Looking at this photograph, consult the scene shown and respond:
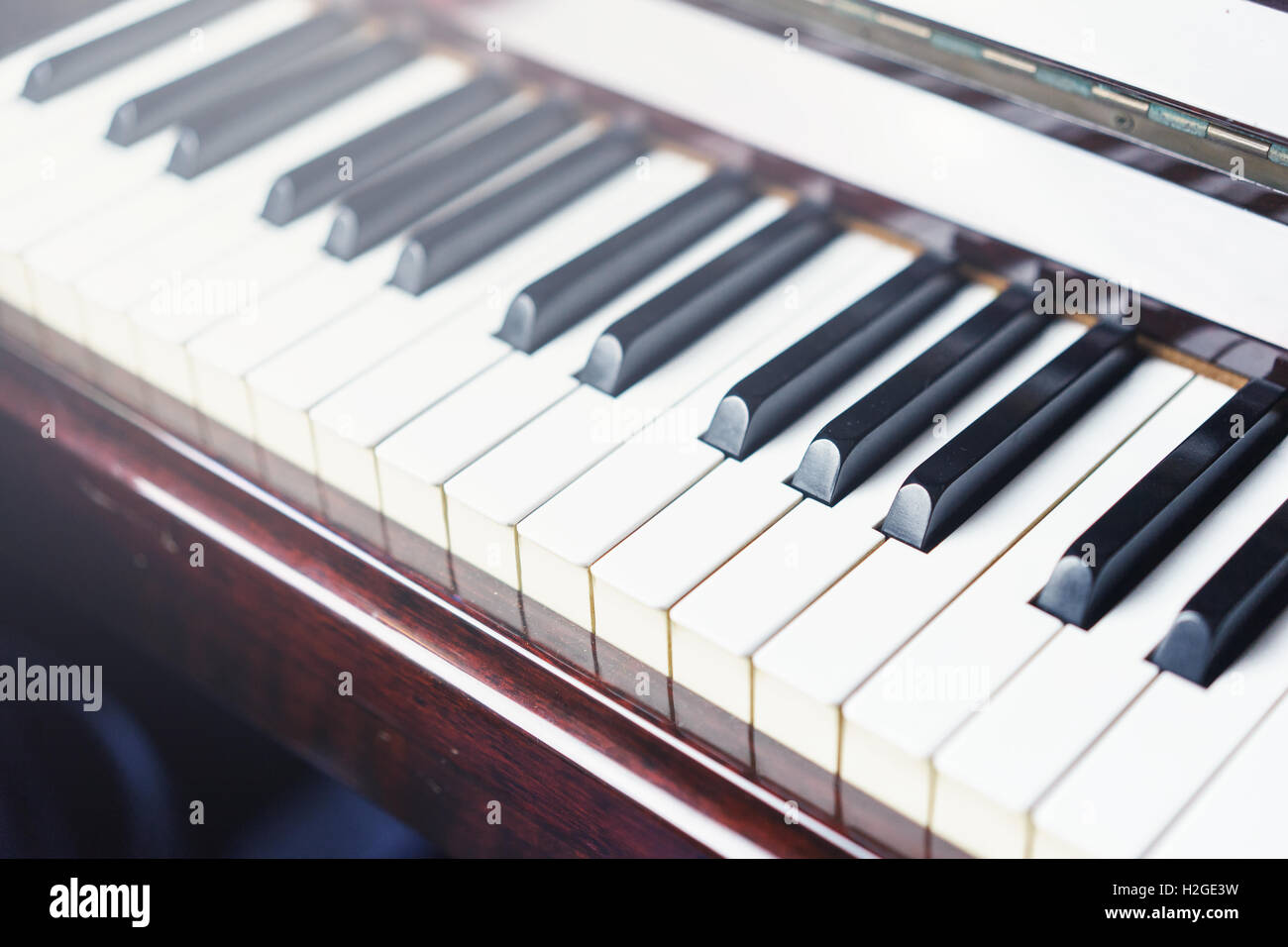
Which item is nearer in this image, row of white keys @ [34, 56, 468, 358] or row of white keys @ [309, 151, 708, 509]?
row of white keys @ [309, 151, 708, 509]

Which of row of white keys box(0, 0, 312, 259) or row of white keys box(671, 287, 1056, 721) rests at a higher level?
row of white keys box(0, 0, 312, 259)

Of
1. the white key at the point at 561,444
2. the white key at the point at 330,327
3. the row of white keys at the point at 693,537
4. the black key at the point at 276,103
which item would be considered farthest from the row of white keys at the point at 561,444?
the black key at the point at 276,103

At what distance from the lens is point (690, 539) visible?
1.24 m

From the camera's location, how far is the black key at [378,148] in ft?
5.59

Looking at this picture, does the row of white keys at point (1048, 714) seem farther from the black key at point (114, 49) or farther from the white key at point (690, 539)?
the black key at point (114, 49)

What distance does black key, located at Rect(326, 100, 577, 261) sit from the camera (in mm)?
1636

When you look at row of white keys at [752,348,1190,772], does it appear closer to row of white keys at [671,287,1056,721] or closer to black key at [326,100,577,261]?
row of white keys at [671,287,1056,721]

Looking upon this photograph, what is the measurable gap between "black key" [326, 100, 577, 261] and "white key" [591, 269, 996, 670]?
1.86ft

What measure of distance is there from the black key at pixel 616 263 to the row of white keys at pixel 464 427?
0.7 inches

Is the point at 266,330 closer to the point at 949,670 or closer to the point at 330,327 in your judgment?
the point at 330,327

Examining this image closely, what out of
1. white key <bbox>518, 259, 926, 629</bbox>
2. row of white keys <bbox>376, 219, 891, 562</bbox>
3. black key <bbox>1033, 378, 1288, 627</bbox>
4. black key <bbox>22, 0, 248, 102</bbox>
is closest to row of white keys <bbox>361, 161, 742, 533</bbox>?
row of white keys <bbox>376, 219, 891, 562</bbox>

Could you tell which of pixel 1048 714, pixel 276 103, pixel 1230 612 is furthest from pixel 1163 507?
pixel 276 103

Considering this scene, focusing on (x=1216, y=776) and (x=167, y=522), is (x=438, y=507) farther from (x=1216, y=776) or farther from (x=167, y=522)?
(x=1216, y=776)

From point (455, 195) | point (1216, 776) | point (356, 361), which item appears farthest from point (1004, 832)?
point (455, 195)
